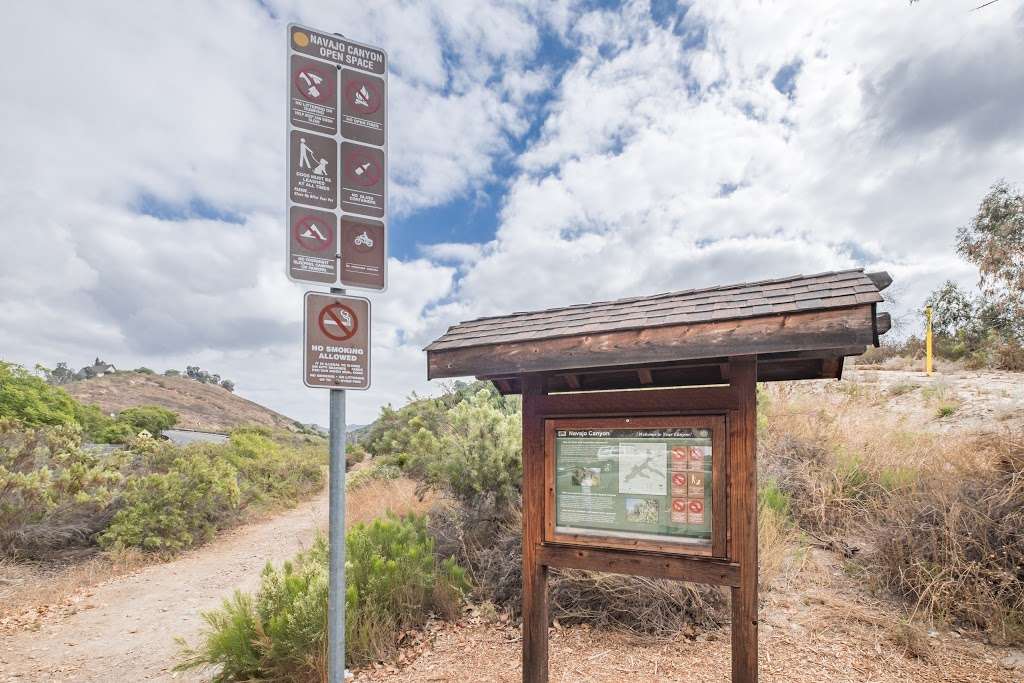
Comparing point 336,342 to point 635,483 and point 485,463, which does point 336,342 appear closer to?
point 635,483

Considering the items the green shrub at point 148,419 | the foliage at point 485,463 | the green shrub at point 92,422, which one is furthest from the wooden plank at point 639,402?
the green shrub at point 148,419

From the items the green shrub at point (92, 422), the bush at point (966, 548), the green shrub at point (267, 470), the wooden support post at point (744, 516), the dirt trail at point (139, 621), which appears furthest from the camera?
the green shrub at point (92, 422)

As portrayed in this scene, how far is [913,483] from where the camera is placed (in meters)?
6.20

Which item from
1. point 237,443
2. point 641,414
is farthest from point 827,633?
point 237,443

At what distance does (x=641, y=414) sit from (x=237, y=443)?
44.4 feet

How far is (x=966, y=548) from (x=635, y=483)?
12.1ft

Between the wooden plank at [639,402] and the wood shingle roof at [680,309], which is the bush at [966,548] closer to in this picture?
the wooden plank at [639,402]

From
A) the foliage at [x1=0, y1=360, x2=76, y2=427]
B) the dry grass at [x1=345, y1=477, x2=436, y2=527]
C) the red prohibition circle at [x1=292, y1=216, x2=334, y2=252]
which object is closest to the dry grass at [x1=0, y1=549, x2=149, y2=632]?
the dry grass at [x1=345, y1=477, x2=436, y2=527]

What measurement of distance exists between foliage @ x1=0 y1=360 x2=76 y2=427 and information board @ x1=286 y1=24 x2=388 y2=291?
37.4 ft

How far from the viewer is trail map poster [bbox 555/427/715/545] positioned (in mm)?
3387

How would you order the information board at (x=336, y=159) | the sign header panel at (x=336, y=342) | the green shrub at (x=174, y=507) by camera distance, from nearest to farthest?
the sign header panel at (x=336, y=342) → the information board at (x=336, y=159) → the green shrub at (x=174, y=507)

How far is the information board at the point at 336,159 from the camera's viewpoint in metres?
3.44

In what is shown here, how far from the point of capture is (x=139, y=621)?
6.42 meters

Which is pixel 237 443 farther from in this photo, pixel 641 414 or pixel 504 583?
pixel 641 414
